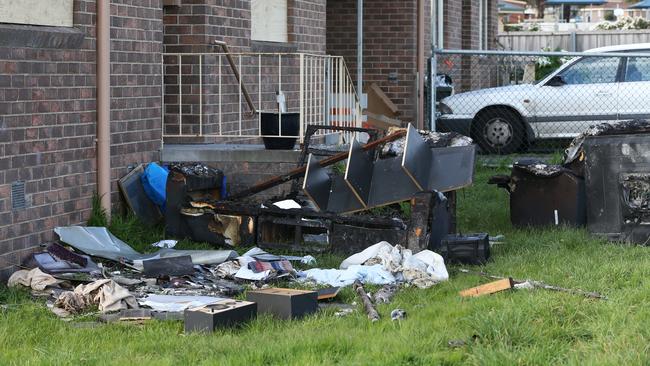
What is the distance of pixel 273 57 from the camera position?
1342 cm

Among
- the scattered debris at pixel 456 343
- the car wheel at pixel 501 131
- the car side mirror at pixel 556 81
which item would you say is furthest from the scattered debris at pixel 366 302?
the car side mirror at pixel 556 81

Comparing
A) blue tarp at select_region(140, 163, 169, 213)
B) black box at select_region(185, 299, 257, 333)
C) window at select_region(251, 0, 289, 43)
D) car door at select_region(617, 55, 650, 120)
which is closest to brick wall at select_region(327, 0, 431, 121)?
car door at select_region(617, 55, 650, 120)

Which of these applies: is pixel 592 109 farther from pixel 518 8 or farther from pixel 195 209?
pixel 518 8

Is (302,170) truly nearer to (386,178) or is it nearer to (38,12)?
(386,178)

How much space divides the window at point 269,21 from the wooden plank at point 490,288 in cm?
611

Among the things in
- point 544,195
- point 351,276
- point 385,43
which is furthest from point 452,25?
point 351,276

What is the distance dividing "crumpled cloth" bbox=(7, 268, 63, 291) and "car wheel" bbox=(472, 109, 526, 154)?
10.1m

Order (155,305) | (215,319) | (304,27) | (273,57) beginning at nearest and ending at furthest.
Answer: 1. (215,319)
2. (155,305)
3. (273,57)
4. (304,27)

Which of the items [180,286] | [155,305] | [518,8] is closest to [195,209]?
[180,286]

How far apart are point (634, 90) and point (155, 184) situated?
28.2 feet

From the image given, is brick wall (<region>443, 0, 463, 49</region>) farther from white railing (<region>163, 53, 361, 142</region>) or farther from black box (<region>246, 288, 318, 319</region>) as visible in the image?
black box (<region>246, 288, 318, 319</region>)

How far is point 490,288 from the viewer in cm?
757

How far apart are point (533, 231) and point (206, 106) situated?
3394 millimetres

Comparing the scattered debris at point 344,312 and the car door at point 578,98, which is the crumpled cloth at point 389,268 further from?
the car door at point 578,98
